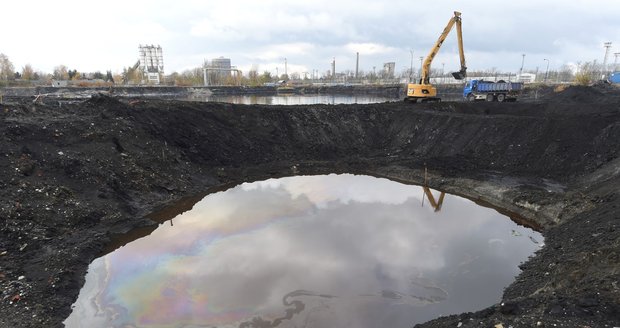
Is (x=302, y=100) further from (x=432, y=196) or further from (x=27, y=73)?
(x=27, y=73)

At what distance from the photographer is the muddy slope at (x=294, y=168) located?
8594 millimetres

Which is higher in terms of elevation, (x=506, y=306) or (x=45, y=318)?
(x=506, y=306)

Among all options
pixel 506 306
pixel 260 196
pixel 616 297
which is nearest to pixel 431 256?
pixel 506 306

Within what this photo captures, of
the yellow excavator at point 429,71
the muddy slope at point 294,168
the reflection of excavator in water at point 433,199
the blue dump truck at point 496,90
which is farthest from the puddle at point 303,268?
the blue dump truck at point 496,90

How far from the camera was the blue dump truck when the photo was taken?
110ft

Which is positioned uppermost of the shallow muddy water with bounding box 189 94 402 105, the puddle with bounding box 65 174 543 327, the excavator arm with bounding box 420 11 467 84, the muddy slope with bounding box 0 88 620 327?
the excavator arm with bounding box 420 11 467 84

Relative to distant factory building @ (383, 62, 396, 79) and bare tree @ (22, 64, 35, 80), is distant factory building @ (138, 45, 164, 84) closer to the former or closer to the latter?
bare tree @ (22, 64, 35, 80)

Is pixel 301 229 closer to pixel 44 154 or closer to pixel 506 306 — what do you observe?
pixel 506 306

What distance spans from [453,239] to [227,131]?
1529 centimetres

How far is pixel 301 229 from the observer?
13.3 meters

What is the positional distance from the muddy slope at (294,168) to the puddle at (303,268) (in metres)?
0.97

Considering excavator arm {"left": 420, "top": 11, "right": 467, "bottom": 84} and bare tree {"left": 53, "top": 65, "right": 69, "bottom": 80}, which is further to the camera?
bare tree {"left": 53, "top": 65, "right": 69, "bottom": 80}

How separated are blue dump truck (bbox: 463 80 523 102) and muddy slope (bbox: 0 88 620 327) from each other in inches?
260

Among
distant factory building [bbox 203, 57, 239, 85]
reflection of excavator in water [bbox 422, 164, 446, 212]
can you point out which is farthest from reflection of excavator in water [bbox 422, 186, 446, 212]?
distant factory building [bbox 203, 57, 239, 85]
